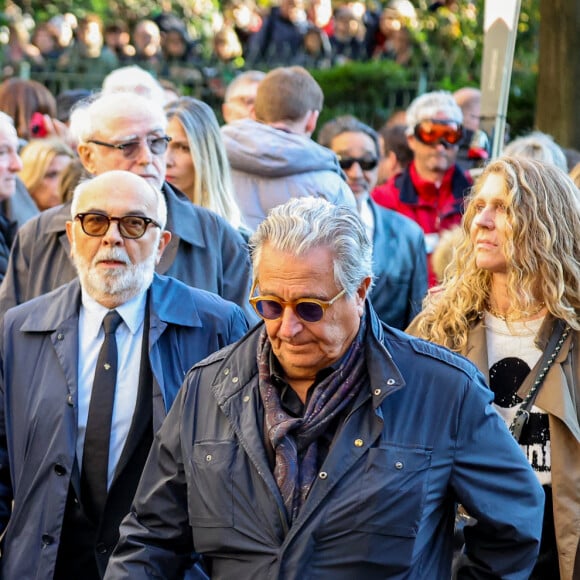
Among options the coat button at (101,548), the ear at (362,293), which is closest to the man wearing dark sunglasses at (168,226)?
the coat button at (101,548)

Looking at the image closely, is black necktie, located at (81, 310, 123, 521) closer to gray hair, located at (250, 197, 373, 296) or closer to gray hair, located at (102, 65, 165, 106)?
gray hair, located at (250, 197, 373, 296)

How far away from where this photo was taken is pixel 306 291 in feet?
11.8

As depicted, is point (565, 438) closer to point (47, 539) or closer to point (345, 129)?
point (47, 539)

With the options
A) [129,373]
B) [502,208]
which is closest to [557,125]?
[502,208]

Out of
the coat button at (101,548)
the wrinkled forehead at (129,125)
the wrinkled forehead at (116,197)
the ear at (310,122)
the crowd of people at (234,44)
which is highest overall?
the wrinkled forehead at (116,197)

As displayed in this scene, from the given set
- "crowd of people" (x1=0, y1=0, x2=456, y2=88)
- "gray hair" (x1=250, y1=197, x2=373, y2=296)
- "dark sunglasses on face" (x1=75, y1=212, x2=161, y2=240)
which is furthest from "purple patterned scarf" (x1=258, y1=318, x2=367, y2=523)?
"crowd of people" (x1=0, y1=0, x2=456, y2=88)

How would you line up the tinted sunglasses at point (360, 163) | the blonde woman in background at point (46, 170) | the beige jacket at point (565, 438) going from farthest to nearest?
the blonde woman in background at point (46, 170)
the tinted sunglasses at point (360, 163)
the beige jacket at point (565, 438)

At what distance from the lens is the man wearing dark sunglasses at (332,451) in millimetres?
3510

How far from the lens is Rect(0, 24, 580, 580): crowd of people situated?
359 centimetres

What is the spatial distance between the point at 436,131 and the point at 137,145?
342cm

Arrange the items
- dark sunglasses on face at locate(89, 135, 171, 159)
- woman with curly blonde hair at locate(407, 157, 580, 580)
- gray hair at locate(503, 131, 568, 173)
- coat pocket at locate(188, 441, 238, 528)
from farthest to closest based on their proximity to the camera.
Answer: gray hair at locate(503, 131, 568, 173) < dark sunglasses on face at locate(89, 135, 171, 159) < woman with curly blonde hair at locate(407, 157, 580, 580) < coat pocket at locate(188, 441, 238, 528)

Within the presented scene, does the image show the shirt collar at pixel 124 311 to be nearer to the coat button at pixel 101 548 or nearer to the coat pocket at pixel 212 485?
the coat button at pixel 101 548

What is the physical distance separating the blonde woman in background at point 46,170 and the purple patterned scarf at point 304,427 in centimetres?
532

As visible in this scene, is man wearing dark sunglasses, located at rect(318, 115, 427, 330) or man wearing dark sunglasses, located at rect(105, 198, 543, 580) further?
man wearing dark sunglasses, located at rect(318, 115, 427, 330)
